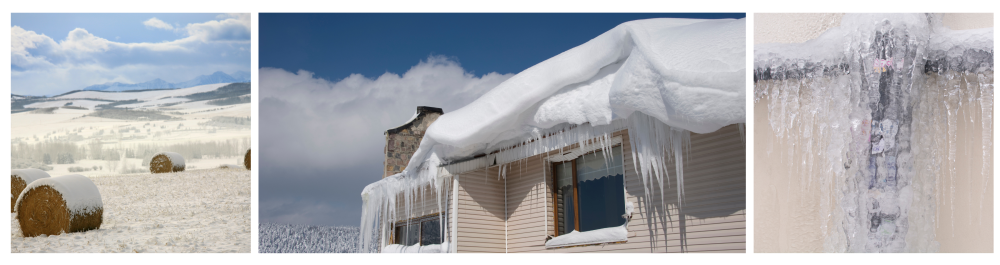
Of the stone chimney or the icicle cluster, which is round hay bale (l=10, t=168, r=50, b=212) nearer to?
the stone chimney

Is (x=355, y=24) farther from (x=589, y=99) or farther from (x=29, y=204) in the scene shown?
(x=29, y=204)

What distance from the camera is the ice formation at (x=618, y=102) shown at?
272 cm

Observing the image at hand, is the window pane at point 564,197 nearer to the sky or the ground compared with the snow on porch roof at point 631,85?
nearer to the ground

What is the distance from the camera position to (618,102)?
3.31 metres

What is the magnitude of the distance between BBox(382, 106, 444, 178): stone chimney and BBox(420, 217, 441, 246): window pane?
3479 millimetres

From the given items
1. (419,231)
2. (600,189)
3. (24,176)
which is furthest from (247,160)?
(600,189)

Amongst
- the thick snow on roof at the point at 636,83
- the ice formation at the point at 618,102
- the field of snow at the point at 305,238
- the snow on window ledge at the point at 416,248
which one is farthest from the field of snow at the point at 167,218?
the thick snow on roof at the point at 636,83

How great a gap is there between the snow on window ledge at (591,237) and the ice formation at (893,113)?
204cm

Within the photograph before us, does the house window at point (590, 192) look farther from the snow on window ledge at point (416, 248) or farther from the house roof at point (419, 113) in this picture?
the house roof at point (419, 113)

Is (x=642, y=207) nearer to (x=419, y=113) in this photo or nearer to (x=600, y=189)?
(x=600, y=189)

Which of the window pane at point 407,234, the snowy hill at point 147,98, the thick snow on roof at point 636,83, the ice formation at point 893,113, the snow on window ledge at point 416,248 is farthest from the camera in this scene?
the snowy hill at point 147,98

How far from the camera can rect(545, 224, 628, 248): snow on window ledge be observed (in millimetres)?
4475
